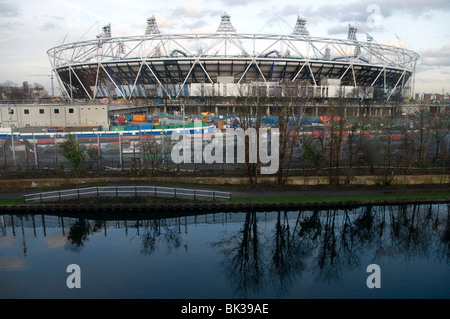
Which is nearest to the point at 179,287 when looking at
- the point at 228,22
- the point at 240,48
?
the point at 240,48

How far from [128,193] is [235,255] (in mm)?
6289

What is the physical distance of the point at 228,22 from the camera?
5200 centimetres

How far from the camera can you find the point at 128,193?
14.4m

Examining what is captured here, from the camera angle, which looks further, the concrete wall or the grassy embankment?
the concrete wall

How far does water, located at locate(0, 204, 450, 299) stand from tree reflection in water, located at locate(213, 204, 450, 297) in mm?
34

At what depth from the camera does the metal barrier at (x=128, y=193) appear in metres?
13.9

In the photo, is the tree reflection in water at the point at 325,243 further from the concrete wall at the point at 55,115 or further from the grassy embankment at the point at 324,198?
the concrete wall at the point at 55,115

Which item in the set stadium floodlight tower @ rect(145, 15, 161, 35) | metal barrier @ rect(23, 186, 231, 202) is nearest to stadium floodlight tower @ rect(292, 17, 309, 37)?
stadium floodlight tower @ rect(145, 15, 161, 35)

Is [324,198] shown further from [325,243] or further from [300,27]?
[300,27]

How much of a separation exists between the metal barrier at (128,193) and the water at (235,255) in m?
1.05

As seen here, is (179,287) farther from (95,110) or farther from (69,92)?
(69,92)

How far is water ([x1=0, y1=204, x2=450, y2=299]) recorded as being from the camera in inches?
324
